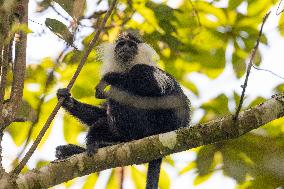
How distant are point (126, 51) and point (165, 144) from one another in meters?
2.06

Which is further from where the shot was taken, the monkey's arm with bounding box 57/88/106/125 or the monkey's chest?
the monkey's arm with bounding box 57/88/106/125

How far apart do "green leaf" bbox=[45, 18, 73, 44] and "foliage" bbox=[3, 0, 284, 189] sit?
2.59 ft

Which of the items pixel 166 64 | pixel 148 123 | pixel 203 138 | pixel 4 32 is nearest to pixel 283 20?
pixel 166 64

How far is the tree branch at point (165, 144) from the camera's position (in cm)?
277

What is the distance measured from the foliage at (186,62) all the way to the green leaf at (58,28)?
2.59 ft

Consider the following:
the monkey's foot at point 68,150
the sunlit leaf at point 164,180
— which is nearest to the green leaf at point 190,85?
the sunlit leaf at point 164,180

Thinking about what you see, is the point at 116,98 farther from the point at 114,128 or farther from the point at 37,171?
the point at 37,171

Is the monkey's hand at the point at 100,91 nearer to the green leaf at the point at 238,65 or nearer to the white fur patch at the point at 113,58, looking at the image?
the white fur patch at the point at 113,58

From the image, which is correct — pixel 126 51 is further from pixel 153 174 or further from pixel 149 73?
pixel 153 174

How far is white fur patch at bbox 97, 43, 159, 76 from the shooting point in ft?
14.8

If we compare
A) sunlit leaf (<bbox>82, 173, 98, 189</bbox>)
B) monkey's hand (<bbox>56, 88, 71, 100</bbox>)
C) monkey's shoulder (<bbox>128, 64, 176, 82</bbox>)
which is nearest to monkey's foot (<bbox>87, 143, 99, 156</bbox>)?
monkey's hand (<bbox>56, 88, 71, 100</bbox>)

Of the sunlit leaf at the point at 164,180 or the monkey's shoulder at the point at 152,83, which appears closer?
the sunlit leaf at the point at 164,180

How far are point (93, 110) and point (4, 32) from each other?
2.31 metres

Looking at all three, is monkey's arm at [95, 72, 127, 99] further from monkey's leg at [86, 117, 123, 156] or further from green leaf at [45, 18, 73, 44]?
green leaf at [45, 18, 73, 44]
